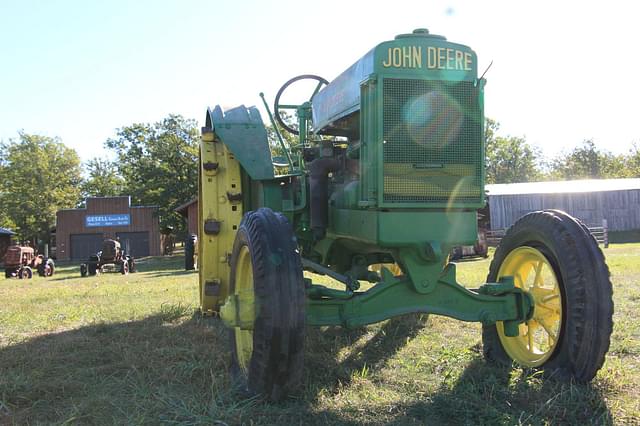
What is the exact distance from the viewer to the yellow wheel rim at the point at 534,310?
11.6 ft

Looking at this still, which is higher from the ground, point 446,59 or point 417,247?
point 446,59

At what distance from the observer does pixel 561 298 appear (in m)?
3.40

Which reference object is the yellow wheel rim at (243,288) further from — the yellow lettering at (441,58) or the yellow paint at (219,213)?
the yellow lettering at (441,58)

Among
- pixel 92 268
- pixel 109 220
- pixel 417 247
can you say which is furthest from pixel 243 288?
pixel 109 220

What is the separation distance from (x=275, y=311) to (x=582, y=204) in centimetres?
3210

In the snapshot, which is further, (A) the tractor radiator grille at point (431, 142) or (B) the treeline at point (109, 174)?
(B) the treeline at point (109, 174)

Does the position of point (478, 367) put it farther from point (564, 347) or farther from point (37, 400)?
point (37, 400)

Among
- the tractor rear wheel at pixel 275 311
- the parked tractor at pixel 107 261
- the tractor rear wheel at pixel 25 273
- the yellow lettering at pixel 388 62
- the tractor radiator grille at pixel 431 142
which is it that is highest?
the yellow lettering at pixel 388 62

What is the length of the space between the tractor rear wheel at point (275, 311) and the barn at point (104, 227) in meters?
32.8

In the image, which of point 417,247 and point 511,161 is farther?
point 511,161

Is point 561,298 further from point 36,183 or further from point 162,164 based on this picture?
point 36,183

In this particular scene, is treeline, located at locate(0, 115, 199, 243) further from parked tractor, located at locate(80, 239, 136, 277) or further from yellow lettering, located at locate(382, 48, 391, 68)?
yellow lettering, located at locate(382, 48, 391, 68)

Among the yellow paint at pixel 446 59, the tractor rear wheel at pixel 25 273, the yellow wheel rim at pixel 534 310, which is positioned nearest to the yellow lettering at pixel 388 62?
the yellow paint at pixel 446 59

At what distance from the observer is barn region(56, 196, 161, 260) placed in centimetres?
3434
